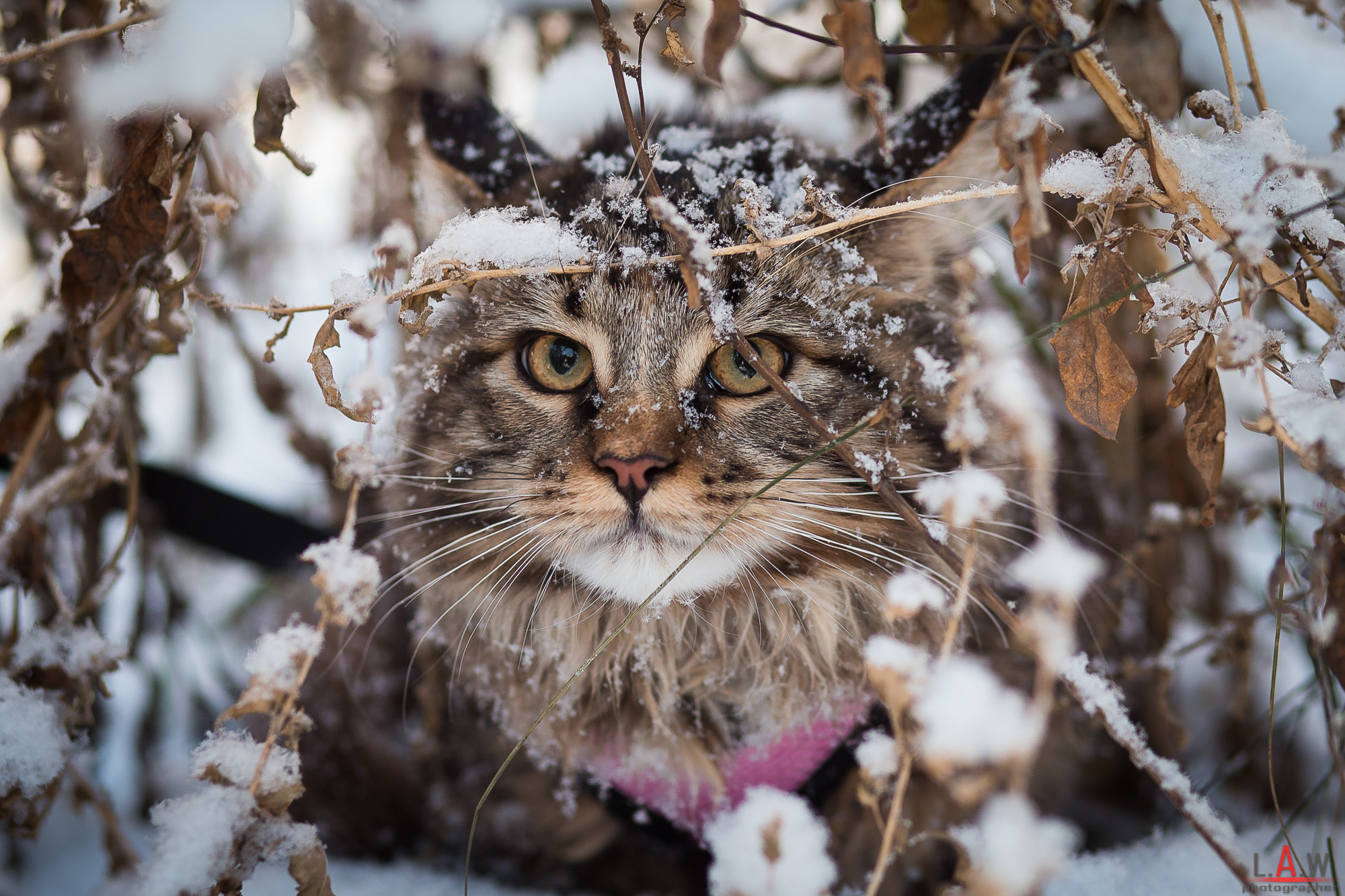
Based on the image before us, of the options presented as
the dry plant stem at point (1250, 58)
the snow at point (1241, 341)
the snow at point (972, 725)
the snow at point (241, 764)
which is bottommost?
the snow at point (241, 764)

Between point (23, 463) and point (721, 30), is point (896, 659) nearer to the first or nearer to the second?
point (721, 30)

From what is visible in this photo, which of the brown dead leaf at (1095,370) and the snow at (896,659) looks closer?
the snow at (896,659)

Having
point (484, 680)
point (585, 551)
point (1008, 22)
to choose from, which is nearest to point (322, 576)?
point (585, 551)

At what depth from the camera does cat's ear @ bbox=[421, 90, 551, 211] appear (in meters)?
1.41

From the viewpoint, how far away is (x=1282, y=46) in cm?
142

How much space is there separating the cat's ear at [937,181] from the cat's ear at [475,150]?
629 mm

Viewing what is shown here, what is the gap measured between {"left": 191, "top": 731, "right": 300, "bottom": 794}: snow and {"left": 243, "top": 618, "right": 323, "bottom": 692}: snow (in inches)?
4.7

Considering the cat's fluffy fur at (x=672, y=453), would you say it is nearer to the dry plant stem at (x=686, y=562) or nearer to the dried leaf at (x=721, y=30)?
the dry plant stem at (x=686, y=562)

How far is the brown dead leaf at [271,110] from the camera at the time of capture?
1050 mm

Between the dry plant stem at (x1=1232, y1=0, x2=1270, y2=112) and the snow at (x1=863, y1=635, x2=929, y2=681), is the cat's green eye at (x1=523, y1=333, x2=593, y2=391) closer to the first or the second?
the snow at (x1=863, y1=635, x2=929, y2=681)

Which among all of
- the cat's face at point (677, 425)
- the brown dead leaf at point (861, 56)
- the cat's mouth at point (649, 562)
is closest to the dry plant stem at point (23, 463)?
the cat's face at point (677, 425)

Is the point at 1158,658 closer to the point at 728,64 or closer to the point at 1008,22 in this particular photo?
the point at 1008,22

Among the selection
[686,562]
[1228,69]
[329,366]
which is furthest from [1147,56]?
[329,366]

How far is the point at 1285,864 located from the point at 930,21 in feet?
5.08
